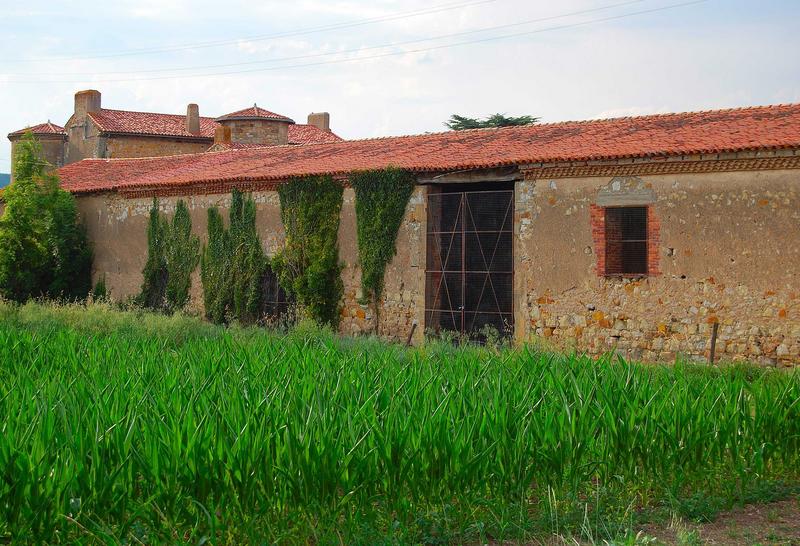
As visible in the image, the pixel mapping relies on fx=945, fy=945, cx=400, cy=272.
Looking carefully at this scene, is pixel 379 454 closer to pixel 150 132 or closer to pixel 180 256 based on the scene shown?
pixel 180 256

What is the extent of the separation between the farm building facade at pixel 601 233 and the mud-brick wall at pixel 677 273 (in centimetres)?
2

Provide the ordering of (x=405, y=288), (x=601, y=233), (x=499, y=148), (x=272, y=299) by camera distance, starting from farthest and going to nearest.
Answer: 1. (x=272, y=299)
2. (x=499, y=148)
3. (x=405, y=288)
4. (x=601, y=233)

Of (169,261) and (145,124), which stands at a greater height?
(145,124)

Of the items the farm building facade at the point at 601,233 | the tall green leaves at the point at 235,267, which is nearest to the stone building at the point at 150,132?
the tall green leaves at the point at 235,267

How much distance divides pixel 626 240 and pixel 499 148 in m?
3.46

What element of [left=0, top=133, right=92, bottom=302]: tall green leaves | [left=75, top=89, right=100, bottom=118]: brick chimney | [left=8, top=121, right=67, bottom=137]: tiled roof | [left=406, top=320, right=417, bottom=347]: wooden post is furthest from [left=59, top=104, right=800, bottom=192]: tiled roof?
[left=8, top=121, right=67, bottom=137]: tiled roof

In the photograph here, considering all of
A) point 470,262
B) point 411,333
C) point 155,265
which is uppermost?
point 470,262

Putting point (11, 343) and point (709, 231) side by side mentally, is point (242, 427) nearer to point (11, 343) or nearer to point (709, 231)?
point (11, 343)

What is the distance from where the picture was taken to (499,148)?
17.8 m

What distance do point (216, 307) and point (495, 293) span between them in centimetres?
670

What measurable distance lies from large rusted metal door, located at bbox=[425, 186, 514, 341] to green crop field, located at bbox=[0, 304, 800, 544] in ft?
28.2

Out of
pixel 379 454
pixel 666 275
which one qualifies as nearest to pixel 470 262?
pixel 666 275

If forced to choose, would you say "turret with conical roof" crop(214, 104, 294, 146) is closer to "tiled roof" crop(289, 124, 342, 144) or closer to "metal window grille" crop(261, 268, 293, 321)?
"tiled roof" crop(289, 124, 342, 144)

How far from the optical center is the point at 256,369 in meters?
8.53
